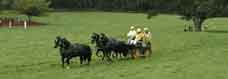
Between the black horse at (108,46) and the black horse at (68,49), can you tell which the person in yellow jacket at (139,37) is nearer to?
the black horse at (108,46)

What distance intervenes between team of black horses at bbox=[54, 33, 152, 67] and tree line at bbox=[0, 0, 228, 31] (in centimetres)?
1647

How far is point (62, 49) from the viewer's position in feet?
68.7

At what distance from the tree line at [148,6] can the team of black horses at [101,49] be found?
16.5 meters

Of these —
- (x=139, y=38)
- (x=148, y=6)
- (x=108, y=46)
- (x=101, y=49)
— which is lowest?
(x=101, y=49)

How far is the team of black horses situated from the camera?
21016 millimetres

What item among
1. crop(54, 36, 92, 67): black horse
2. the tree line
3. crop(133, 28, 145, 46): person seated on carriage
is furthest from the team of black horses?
the tree line

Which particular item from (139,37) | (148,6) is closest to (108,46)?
(139,37)

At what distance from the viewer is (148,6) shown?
258 ft

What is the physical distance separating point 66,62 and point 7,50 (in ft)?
32.4

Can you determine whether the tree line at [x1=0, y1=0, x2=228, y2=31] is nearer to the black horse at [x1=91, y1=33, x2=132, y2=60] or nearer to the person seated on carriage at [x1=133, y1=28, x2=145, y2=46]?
the person seated on carriage at [x1=133, y1=28, x2=145, y2=46]

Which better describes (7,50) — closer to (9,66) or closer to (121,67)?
(9,66)

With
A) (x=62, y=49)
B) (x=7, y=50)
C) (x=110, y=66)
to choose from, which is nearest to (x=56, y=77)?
(x=62, y=49)

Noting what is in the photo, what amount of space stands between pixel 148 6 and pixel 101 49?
56.0 m

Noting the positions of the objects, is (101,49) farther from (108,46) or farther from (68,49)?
(68,49)
